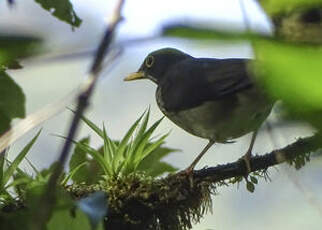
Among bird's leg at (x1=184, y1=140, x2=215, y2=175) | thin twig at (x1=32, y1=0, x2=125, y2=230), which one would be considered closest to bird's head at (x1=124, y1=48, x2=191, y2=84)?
bird's leg at (x1=184, y1=140, x2=215, y2=175)

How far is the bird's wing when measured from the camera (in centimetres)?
121

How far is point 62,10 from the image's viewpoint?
2.82 feet

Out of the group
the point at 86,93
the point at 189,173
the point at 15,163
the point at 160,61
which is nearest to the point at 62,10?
the point at 86,93

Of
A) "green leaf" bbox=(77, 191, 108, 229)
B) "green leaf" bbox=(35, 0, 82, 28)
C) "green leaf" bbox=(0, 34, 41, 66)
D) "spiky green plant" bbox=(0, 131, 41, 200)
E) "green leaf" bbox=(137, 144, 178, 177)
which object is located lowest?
"spiky green plant" bbox=(0, 131, 41, 200)

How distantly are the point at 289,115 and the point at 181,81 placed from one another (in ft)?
5.75

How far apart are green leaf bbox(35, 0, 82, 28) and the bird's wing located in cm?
23

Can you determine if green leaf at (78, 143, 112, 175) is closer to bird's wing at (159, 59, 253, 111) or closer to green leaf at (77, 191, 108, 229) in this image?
bird's wing at (159, 59, 253, 111)

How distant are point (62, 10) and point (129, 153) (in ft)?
3.10

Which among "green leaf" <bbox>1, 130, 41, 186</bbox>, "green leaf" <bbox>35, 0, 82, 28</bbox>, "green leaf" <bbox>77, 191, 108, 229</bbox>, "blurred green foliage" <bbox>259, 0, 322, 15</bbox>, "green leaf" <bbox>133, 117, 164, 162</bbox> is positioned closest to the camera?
"blurred green foliage" <bbox>259, 0, 322, 15</bbox>

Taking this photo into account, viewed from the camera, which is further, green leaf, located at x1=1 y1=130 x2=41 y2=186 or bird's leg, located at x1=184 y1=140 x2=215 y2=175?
bird's leg, located at x1=184 y1=140 x2=215 y2=175

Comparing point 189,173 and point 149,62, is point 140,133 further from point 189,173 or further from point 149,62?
point 149,62

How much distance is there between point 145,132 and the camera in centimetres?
183

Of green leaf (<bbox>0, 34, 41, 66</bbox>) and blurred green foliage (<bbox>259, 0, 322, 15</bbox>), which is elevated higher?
blurred green foliage (<bbox>259, 0, 322, 15</bbox>)

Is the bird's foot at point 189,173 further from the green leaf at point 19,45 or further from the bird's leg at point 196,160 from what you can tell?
the green leaf at point 19,45
